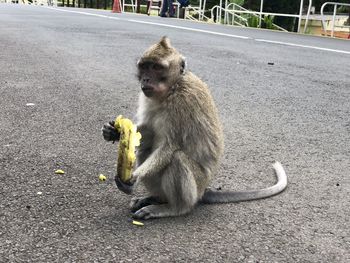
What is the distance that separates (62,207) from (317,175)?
186cm

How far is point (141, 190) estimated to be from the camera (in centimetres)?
350

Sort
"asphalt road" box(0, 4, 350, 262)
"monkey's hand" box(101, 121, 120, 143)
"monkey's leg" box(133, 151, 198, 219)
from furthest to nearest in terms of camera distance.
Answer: "monkey's hand" box(101, 121, 120, 143)
"monkey's leg" box(133, 151, 198, 219)
"asphalt road" box(0, 4, 350, 262)

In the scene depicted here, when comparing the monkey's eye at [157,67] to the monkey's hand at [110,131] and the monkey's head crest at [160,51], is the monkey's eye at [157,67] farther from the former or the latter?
the monkey's hand at [110,131]

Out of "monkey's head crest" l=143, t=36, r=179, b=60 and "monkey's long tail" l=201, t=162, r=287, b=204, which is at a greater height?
"monkey's head crest" l=143, t=36, r=179, b=60

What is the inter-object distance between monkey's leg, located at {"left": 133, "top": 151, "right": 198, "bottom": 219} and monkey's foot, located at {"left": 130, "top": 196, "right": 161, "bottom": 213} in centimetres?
10

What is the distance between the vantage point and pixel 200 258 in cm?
255

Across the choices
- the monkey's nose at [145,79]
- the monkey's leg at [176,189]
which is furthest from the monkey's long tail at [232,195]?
the monkey's nose at [145,79]

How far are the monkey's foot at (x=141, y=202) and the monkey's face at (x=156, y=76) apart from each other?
0.61m

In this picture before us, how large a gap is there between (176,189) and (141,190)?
50 cm

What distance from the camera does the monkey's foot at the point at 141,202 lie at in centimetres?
313

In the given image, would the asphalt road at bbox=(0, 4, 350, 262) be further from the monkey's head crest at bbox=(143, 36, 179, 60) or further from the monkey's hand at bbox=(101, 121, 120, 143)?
the monkey's head crest at bbox=(143, 36, 179, 60)

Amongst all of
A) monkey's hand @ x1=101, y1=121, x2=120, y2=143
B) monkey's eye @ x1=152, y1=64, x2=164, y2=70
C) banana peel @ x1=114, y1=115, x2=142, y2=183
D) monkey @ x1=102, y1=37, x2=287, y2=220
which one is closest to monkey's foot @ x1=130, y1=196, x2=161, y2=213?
monkey @ x1=102, y1=37, x2=287, y2=220

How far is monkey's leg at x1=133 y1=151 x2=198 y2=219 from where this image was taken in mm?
3031

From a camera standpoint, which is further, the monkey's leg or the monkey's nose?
the monkey's nose
